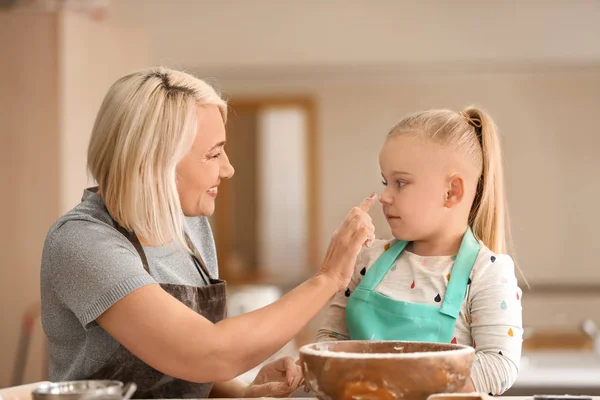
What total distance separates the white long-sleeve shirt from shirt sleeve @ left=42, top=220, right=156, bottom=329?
0.45 metres

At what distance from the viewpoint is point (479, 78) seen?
4.80m

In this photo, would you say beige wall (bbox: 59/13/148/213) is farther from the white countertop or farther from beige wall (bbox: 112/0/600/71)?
the white countertop

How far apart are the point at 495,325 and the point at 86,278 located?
703mm

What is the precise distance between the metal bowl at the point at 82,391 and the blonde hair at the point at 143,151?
48cm

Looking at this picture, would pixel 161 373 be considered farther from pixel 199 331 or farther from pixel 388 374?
pixel 388 374

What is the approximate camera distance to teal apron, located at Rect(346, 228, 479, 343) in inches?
57.9

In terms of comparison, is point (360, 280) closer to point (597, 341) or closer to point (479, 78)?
point (597, 341)

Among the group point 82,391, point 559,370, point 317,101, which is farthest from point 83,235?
point 317,101

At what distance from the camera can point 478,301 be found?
4.84ft

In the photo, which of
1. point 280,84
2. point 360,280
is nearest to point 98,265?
point 360,280

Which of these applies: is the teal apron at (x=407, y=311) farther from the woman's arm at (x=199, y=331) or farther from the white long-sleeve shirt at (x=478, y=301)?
the woman's arm at (x=199, y=331)

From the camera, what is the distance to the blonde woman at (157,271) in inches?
52.4

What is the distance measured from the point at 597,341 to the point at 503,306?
94.2 inches

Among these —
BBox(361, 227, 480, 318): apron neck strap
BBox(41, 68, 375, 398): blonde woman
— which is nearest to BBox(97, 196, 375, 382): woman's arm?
BBox(41, 68, 375, 398): blonde woman
